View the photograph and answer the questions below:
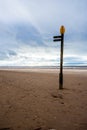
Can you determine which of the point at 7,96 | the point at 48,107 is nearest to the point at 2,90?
the point at 7,96

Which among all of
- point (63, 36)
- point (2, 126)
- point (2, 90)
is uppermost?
point (63, 36)

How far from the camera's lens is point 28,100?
29.0 ft

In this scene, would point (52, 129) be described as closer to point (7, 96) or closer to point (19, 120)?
point (19, 120)

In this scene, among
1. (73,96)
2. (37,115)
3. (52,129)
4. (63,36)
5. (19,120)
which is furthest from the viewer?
(63,36)

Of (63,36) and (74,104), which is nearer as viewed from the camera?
(74,104)

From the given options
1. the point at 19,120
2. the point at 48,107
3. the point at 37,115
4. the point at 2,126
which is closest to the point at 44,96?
the point at 48,107

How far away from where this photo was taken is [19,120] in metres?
6.50

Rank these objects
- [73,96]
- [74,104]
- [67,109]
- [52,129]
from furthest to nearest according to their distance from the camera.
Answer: [73,96]
[74,104]
[67,109]
[52,129]

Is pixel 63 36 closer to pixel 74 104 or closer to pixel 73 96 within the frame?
pixel 73 96

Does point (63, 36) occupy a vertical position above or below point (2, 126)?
above

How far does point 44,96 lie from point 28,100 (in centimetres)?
112

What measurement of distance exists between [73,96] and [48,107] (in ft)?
7.91

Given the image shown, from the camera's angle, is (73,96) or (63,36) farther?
(63,36)

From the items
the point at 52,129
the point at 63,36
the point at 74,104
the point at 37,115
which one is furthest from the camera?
the point at 63,36
